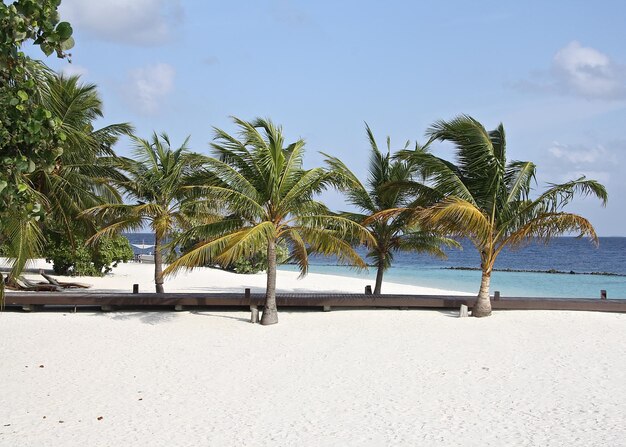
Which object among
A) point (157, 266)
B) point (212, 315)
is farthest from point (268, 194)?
point (157, 266)

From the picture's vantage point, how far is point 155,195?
16.4 m

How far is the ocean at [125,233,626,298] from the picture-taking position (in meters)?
34.2

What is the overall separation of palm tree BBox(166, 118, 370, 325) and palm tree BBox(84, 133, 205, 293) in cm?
225

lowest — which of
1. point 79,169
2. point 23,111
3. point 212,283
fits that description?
point 212,283

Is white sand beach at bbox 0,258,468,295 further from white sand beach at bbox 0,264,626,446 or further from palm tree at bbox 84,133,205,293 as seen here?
white sand beach at bbox 0,264,626,446

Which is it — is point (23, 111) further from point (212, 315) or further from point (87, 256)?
point (87, 256)

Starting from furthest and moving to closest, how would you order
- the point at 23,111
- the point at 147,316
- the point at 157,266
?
1. the point at 157,266
2. the point at 147,316
3. the point at 23,111

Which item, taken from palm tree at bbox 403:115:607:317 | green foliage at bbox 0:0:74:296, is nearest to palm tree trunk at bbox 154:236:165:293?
palm tree at bbox 403:115:607:317

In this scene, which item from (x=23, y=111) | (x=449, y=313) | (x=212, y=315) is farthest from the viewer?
(x=449, y=313)

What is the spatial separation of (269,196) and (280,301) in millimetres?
3265

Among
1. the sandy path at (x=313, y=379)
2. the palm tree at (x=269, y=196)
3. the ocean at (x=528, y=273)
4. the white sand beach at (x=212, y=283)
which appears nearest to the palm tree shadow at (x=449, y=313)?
the sandy path at (x=313, y=379)

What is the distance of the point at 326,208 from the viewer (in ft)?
46.7

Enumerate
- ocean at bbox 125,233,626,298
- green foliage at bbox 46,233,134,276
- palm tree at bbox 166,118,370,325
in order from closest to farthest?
1. palm tree at bbox 166,118,370,325
2. green foliage at bbox 46,233,134,276
3. ocean at bbox 125,233,626,298

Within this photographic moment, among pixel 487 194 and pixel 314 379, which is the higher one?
pixel 487 194
